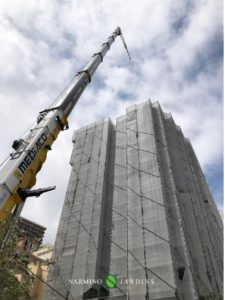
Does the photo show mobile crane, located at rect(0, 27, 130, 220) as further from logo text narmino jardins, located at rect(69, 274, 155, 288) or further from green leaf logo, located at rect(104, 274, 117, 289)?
green leaf logo, located at rect(104, 274, 117, 289)

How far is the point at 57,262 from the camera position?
17.6m

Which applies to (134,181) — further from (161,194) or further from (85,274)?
(85,274)

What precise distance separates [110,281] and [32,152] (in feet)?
31.0

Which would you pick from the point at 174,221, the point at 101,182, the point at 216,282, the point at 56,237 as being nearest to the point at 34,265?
the point at 56,237

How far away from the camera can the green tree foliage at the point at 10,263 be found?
372 inches

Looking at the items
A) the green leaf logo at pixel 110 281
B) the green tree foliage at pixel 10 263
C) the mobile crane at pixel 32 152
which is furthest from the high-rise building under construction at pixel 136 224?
the mobile crane at pixel 32 152

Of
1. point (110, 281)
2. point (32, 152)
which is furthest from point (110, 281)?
point (32, 152)

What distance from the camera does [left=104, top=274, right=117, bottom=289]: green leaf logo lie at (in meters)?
15.4

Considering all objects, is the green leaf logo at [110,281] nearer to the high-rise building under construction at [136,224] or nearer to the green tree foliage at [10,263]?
the high-rise building under construction at [136,224]

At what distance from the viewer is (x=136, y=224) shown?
17047 mm

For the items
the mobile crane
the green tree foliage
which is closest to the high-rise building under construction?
the green tree foliage

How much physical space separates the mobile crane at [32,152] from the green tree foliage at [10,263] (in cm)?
78

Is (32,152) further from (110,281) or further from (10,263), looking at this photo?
(110,281)

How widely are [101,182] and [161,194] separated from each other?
5.04 metres
